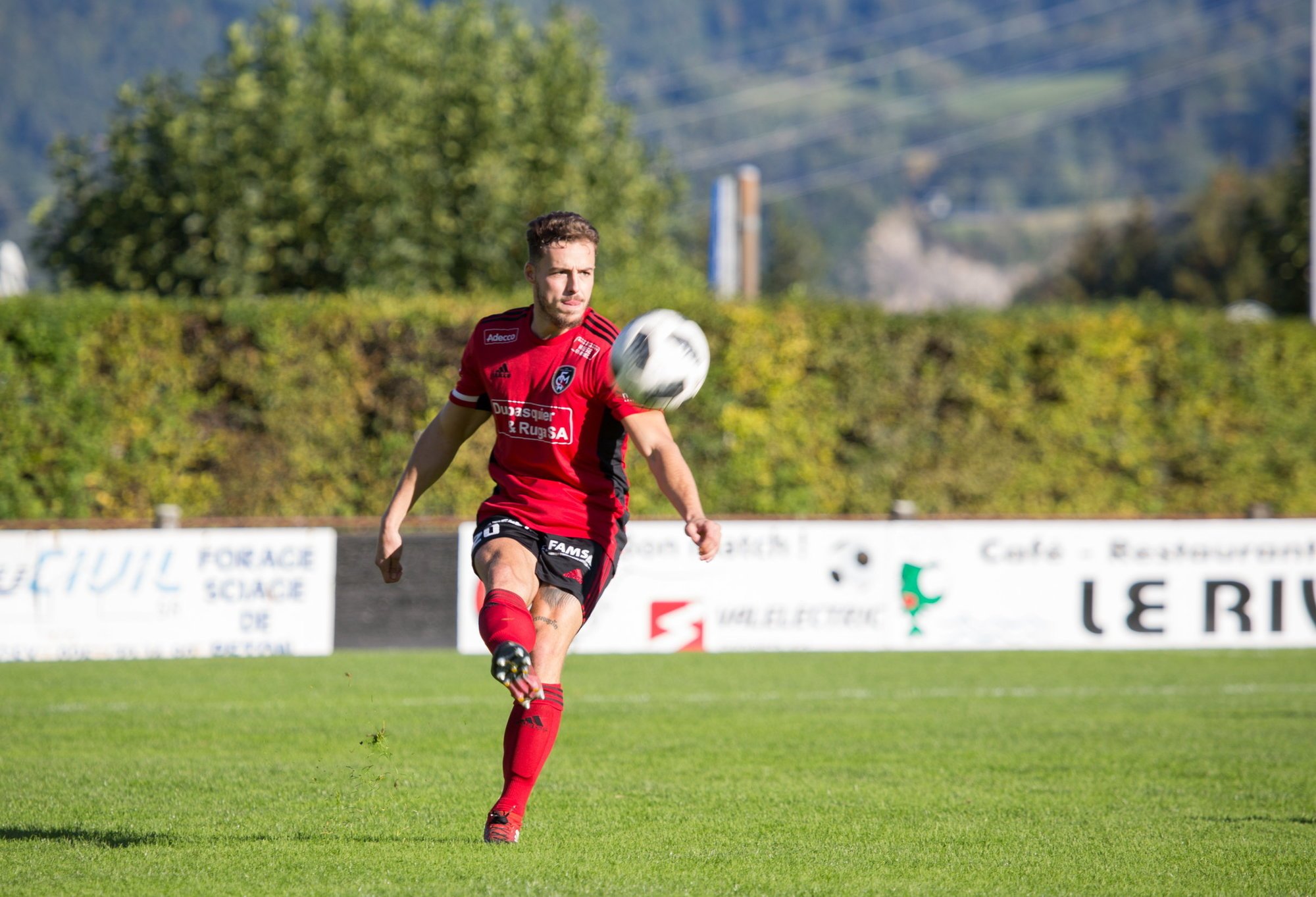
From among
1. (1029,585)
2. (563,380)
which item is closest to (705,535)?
(563,380)

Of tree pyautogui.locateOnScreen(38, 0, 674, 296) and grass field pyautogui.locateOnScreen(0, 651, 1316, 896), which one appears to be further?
tree pyautogui.locateOnScreen(38, 0, 674, 296)

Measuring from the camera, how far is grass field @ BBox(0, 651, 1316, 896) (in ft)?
18.0

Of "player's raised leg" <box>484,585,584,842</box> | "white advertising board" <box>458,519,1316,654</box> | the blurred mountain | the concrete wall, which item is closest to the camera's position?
"player's raised leg" <box>484,585,584,842</box>

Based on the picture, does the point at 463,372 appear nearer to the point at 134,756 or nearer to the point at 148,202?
the point at 134,756

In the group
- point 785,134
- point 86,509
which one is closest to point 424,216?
point 86,509

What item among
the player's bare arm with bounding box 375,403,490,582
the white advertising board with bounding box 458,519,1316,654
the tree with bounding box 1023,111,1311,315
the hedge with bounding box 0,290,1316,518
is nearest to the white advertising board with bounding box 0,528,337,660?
the white advertising board with bounding box 458,519,1316,654

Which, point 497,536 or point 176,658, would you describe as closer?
point 497,536

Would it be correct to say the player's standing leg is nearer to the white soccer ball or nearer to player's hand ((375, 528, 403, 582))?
player's hand ((375, 528, 403, 582))

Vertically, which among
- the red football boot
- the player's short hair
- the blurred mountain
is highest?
the blurred mountain

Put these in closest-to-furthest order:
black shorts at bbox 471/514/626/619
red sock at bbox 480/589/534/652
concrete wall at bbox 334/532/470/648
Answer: red sock at bbox 480/589/534/652
black shorts at bbox 471/514/626/619
concrete wall at bbox 334/532/470/648

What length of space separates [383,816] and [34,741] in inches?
139

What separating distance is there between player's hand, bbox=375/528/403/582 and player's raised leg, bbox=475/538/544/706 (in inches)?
12.7

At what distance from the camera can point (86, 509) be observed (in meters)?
18.4

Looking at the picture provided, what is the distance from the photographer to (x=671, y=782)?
7.71m
